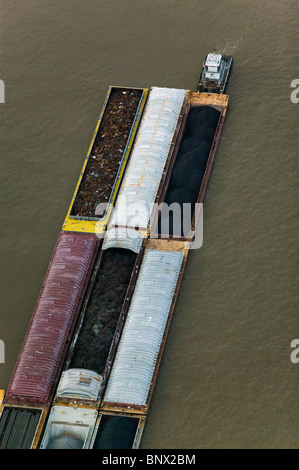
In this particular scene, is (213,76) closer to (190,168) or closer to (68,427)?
(190,168)

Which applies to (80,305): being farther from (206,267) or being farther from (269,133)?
(269,133)

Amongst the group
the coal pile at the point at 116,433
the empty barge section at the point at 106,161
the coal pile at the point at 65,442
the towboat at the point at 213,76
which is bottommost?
the coal pile at the point at 65,442

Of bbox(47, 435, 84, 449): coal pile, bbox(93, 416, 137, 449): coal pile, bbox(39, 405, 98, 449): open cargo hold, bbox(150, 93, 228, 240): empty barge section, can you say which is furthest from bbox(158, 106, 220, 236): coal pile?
bbox(47, 435, 84, 449): coal pile

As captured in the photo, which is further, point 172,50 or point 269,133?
point 172,50

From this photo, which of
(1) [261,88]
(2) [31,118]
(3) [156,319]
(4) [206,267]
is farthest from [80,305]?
(1) [261,88]

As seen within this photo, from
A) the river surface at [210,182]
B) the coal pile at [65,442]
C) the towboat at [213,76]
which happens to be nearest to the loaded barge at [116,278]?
the coal pile at [65,442]

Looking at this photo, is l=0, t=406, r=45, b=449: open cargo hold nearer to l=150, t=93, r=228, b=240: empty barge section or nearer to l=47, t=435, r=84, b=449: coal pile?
l=47, t=435, r=84, b=449: coal pile

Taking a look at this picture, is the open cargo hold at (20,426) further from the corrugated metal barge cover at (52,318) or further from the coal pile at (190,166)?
the coal pile at (190,166)

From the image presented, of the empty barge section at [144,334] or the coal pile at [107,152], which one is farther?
the coal pile at [107,152]
